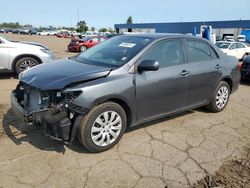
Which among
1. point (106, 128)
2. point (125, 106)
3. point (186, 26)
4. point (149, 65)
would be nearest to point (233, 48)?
point (149, 65)

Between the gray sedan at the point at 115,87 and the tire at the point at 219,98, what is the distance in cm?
27

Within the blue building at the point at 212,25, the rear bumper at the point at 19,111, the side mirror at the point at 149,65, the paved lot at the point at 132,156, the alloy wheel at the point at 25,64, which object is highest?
the blue building at the point at 212,25

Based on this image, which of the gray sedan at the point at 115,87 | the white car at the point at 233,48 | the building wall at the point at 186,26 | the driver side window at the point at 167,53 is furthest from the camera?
the building wall at the point at 186,26

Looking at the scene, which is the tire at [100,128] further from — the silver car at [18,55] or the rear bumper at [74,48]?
the rear bumper at [74,48]

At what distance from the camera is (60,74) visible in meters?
3.50

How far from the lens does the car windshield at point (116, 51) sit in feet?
12.8

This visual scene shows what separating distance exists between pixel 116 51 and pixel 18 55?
4.82 metres

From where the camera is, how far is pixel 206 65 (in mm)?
4848

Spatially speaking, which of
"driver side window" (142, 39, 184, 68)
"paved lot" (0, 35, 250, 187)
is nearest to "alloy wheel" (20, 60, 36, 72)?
"paved lot" (0, 35, 250, 187)

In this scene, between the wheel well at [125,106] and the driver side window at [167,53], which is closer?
the wheel well at [125,106]

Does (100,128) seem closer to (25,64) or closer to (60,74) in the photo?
(60,74)

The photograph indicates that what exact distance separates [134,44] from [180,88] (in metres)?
1.09

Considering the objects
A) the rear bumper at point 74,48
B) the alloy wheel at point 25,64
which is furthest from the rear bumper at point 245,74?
the rear bumper at point 74,48

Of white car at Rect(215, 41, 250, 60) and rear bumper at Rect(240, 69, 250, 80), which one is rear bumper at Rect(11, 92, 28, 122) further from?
white car at Rect(215, 41, 250, 60)
